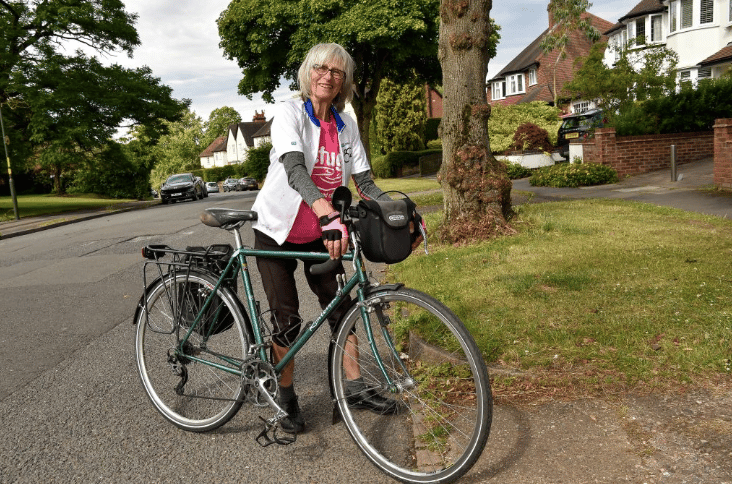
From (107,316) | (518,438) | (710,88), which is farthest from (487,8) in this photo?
(710,88)

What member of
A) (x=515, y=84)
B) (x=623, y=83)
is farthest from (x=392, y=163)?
(x=515, y=84)

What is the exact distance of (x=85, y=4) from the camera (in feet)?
90.5

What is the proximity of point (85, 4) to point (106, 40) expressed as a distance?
218cm

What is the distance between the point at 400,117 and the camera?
45250 millimetres

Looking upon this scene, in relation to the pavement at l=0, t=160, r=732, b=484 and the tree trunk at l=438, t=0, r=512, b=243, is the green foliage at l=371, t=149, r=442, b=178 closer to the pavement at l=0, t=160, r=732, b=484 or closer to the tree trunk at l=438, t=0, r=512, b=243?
the tree trunk at l=438, t=0, r=512, b=243

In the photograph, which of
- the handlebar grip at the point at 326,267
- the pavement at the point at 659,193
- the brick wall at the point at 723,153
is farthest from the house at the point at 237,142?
the handlebar grip at the point at 326,267

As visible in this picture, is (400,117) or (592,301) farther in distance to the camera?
(400,117)

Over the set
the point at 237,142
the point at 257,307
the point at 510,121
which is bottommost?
the point at 257,307

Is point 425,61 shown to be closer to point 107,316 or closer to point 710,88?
point 710,88

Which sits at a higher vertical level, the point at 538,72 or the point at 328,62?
the point at 538,72

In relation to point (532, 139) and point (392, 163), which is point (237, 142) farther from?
point (532, 139)

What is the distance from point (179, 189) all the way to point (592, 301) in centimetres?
3126

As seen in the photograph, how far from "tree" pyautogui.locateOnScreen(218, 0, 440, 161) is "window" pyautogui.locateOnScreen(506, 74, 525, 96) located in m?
22.2

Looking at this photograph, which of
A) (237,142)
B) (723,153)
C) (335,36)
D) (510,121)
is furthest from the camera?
(237,142)
